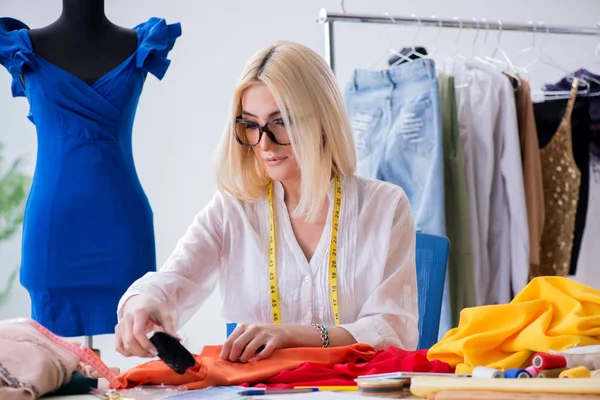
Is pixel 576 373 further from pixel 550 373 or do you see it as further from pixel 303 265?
pixel 303 265

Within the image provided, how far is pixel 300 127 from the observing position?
2.07 m

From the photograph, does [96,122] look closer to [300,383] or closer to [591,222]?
[300,383]

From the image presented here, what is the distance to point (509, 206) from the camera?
373cm

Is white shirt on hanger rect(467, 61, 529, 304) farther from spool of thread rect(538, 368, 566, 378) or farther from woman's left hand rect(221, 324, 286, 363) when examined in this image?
spool of thread rect(538, 368, 566, 378)

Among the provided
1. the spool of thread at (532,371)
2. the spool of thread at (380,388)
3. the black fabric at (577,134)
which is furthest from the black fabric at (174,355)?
the black fabric at (577,134)

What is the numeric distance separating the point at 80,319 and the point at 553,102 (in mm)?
2299

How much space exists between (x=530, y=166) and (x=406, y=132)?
59cm

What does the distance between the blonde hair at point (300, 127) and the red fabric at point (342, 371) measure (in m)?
0.69

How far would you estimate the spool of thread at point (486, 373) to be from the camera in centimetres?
127

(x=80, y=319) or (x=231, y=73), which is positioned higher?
(x=231, y=73)

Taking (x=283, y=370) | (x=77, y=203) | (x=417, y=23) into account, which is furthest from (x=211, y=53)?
(x=283, y=370)

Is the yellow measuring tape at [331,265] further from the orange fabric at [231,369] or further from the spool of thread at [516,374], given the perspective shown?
the spool of thread at [516,374]

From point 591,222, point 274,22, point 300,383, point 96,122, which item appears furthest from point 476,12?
point 300,383

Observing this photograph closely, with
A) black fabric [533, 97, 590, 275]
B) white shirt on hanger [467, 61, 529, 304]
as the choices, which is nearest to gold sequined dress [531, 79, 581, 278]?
black fabric [533, 97, 590, 275]
